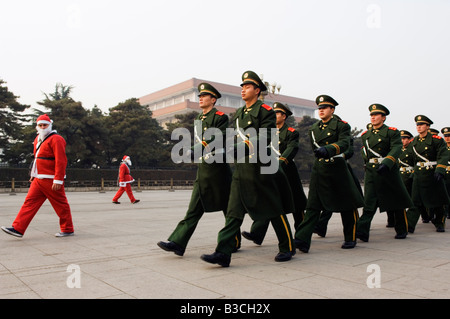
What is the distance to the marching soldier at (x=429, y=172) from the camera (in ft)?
24.1

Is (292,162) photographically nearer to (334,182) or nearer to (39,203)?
(334,182)

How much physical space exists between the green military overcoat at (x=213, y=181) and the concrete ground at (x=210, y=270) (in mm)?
653

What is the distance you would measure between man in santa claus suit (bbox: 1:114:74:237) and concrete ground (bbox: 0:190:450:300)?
0.34 m

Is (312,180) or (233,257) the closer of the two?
(233,257)

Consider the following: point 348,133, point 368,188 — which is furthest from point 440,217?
point 348,133

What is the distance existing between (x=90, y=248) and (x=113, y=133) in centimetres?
2684

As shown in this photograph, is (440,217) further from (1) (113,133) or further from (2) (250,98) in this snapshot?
(1) (113,133)

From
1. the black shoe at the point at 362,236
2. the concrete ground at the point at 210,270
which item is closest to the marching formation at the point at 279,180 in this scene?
the black shoe at the point at 362,236

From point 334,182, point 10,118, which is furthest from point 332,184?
point 10,118

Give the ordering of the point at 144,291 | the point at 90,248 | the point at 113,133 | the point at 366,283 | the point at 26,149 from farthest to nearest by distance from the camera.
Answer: the point at 113,133 → the point at 26,149 → the point at 90,248 → the point at 366,283 → the point at 144,291

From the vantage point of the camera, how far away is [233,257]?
4785 millimetres

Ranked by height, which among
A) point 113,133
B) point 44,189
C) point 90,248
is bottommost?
point 90,248
